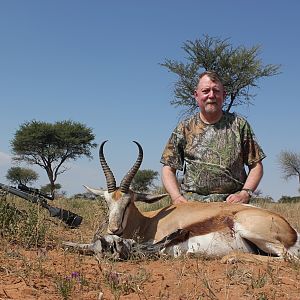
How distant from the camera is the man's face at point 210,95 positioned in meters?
5.38

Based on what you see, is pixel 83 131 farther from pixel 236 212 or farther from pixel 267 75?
pixel 236 212

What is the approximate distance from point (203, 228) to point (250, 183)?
3.23 ft

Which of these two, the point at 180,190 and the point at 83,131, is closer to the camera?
the point at 180,190

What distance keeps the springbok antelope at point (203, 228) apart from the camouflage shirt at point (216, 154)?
0.65 metres

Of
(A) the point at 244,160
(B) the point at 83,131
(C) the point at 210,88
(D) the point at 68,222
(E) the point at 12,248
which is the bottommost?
(E) the point at 12,248

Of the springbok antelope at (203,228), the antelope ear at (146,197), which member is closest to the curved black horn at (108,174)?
the springbok antelope at (203,228)

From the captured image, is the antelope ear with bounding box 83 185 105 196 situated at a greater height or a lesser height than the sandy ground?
greater

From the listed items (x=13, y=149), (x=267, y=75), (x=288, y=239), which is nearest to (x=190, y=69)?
(x=267, y=75)

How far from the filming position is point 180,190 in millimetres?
5637

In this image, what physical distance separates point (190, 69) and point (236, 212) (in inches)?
723

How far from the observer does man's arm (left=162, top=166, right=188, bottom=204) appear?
519 cm

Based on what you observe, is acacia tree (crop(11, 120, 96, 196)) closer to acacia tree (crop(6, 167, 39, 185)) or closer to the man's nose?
acacia tree (crop(6, 167, 39, 185))

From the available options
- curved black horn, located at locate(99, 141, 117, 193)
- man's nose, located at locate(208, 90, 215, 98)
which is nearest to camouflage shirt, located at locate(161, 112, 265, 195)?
man's nose, located at locate(208, 90, 215, 98)

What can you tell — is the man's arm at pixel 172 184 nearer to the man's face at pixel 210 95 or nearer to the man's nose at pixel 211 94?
the man's face at pixel 210 95
